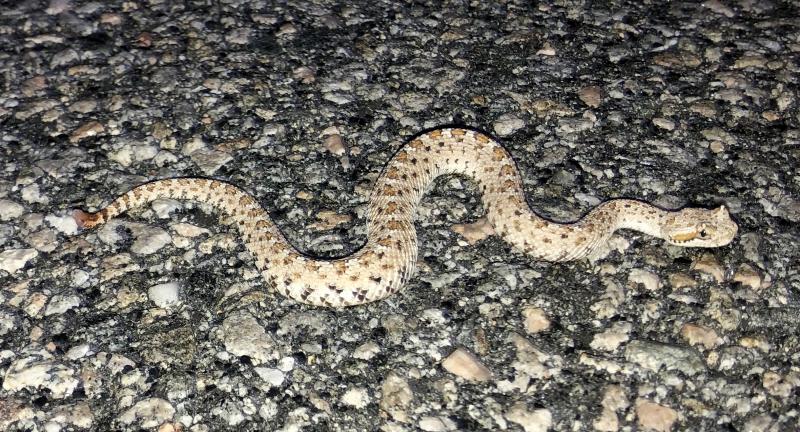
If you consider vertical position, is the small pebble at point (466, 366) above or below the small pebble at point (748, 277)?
below

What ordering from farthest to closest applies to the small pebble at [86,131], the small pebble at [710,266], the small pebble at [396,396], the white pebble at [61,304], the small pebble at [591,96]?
the small pebble at [591,96] < the small pebble at [86,131] < the small pebble at [710,266] < the white pebble at [61,304] < the small pebble at [396,396]

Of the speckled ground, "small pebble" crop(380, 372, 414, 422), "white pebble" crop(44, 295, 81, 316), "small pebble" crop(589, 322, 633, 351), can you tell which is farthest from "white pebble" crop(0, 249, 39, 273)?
"small pebble" crop(589, 322, 633, 351)

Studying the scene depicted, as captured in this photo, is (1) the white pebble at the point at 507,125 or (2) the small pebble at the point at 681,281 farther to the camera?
(1) the white pebble at the point at 507,125

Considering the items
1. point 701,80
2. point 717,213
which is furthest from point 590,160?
point 701,80

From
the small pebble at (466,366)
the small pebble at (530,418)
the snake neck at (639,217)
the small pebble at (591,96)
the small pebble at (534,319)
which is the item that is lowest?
the small pebble at (530,418)

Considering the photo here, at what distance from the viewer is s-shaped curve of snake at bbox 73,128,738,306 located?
6.48 meters

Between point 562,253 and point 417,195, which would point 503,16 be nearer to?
point 417,195

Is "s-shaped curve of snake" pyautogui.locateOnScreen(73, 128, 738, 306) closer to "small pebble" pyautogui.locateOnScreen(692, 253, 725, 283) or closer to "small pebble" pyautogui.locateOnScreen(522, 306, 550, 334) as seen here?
"small pebble" pyautogui.locateOnScreen(692, 253, 725, 283)

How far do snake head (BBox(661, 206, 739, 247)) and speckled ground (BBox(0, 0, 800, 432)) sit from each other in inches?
4.9

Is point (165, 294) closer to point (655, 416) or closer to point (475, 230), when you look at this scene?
point (475, 230)

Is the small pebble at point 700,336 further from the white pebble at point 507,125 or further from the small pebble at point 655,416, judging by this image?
the white pebble at point 507,125

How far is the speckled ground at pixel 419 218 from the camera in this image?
572 centimetres

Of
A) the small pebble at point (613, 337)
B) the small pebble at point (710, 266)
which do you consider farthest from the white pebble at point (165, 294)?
the small pebble at point (710, 266)

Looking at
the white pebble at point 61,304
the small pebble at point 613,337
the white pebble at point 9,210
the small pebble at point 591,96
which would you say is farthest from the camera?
the small pebble at point 591,96
